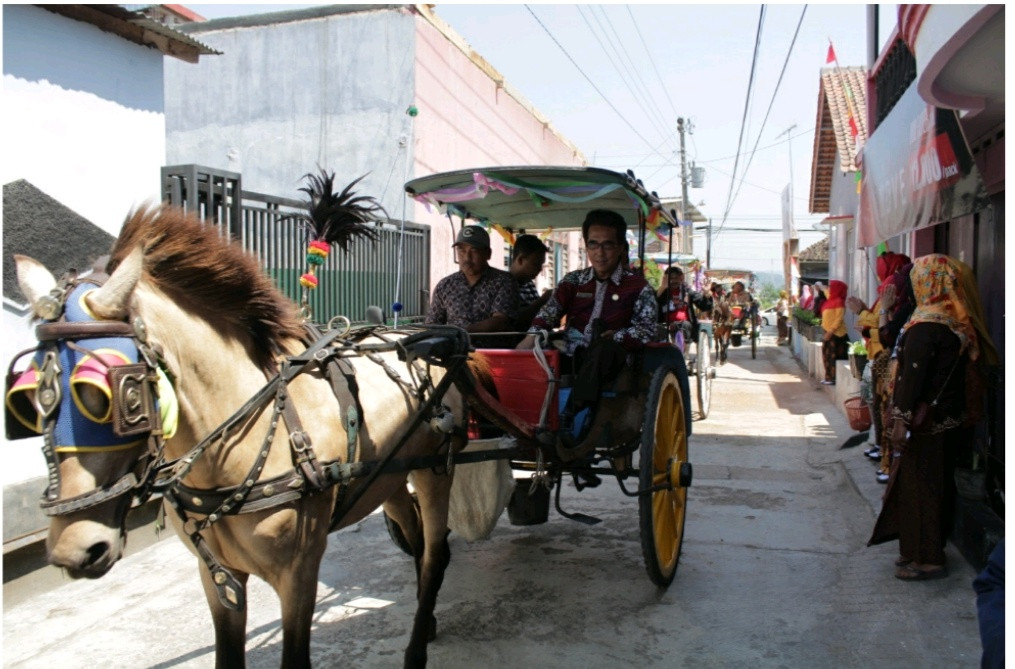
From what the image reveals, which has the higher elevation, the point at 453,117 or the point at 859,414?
the point at 453,117

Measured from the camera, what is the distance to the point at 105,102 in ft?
18.8

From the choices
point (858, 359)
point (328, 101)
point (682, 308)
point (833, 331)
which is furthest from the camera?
point (833, 331)

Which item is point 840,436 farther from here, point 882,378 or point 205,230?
point 205,230

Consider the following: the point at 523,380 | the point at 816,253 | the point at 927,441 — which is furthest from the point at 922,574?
the point at 816,253

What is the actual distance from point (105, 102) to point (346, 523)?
13.9 feet

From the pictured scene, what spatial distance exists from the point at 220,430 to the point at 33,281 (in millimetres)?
651

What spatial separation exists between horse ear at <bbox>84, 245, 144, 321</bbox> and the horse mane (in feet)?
0.32

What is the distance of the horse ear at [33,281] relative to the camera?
2.19 meters

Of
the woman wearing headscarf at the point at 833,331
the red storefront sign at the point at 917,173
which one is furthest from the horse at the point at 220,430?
the woman wearing headscarf at the point at 833,331

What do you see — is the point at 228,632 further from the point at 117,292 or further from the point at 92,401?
the point at 117,292

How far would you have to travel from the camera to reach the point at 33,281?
2.20 m

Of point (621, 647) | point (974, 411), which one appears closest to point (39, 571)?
point (621, 647)

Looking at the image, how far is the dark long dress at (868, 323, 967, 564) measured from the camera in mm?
4164

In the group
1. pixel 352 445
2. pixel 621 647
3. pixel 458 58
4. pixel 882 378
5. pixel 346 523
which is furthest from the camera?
pixel 458 58
